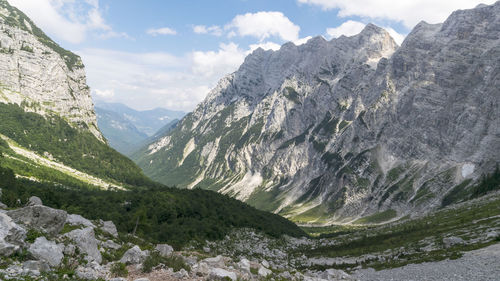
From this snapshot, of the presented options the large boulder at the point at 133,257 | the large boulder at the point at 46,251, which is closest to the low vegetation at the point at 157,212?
the large boulder at the point at 133,257

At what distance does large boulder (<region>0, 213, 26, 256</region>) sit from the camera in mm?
17531

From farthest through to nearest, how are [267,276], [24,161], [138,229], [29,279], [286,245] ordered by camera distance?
[24,161]
[286,245]
[138,229]
[267,276]
[29,279]

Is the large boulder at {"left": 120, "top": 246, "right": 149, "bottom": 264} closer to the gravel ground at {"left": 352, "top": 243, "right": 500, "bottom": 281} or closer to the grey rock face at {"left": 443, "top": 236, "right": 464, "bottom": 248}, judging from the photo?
the gravel ground at {"left": 352, "top": 243, "right": 500, "bottom": 281}

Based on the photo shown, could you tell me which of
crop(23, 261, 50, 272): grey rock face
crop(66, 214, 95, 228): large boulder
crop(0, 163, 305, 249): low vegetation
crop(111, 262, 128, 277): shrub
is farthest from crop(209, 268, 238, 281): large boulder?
crop(0, 163, 305, 249): low vegetation

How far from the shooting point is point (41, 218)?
24359 mm

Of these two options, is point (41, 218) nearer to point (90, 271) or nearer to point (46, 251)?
point (46, 251)

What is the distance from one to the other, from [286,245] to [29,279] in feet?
282

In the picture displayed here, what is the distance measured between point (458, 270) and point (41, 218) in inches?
1553

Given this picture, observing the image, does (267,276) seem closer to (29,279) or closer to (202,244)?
(29,279)

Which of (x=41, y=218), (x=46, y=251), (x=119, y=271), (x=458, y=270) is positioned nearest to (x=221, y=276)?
(x=119, y=271)

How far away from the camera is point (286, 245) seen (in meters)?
94.3

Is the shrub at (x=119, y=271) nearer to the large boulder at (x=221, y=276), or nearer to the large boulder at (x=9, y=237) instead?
the large boulder at (x=9, y=237)

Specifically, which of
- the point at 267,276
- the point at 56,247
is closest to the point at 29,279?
the point at 56,247

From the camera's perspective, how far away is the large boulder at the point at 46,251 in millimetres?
19016
